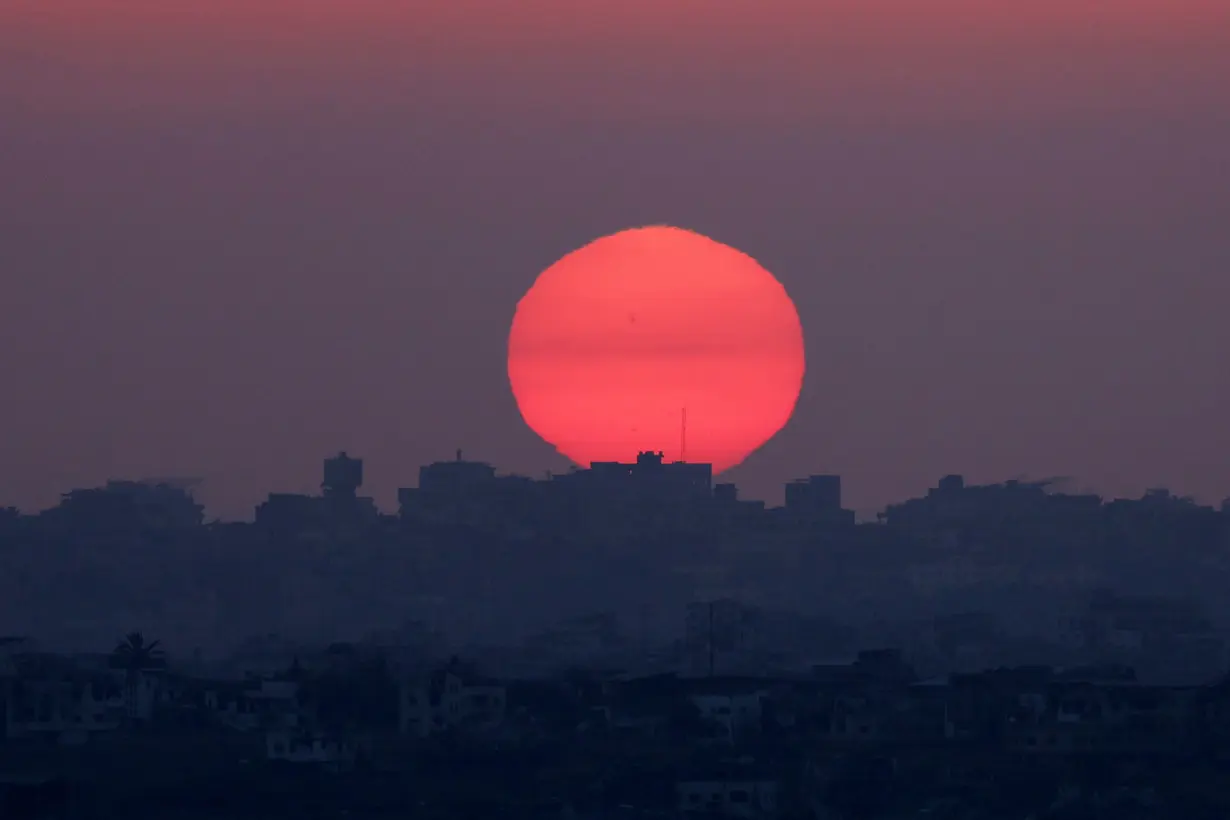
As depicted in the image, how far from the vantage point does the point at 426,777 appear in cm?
6006

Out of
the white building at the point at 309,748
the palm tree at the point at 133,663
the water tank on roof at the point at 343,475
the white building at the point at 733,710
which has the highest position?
the water tank on roof at the point at 343,475

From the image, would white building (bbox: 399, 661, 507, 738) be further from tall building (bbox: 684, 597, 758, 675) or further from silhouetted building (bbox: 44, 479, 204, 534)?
silhouetted building (bbox: 44, 479, 204, 534)

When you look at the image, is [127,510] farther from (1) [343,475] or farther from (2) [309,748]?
(2) [309,748]

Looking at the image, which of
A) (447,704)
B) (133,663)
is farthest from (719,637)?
(447,704)

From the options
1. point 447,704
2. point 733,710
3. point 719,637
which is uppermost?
point 719,637

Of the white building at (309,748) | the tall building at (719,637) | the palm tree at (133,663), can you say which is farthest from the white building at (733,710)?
the tall building at (719,637)

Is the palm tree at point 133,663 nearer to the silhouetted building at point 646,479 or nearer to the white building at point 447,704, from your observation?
the white building at point 447,704

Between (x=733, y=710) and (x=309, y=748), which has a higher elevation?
(x=733, y=710)

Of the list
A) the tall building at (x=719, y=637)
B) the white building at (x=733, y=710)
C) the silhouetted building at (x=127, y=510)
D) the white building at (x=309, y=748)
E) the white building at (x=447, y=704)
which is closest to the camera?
the white building at (x=309, y=748)

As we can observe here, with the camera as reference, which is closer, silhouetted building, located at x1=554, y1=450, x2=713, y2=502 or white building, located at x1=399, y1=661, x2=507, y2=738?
white building, located at x1=399, y1=661, x2=507, y2=738

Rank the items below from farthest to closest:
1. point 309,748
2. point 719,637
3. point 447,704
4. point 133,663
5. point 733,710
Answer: point 719,637, point 133,663, point 447,704, point 733,710, point 309,748

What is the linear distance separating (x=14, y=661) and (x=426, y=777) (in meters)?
18.7

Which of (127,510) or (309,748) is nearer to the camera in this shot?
(309,748)

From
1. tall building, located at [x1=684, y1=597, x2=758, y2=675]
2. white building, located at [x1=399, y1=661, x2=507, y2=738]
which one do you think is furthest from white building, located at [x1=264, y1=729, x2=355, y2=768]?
tall building, located at [x1=684, y1=597, x2=758, y2=675]
